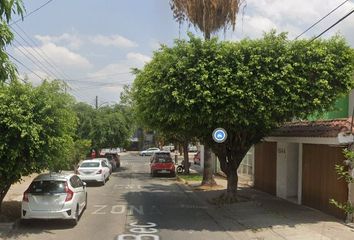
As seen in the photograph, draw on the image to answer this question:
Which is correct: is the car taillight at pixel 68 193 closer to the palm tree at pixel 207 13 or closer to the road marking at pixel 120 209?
the road marking at pixel 120 209

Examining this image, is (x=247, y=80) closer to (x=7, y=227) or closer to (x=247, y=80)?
(x=247, y=80)

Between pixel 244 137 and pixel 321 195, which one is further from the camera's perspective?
pixel 244 137

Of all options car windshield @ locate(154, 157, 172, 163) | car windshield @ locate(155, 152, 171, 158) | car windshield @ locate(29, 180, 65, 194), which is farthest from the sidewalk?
car windshield @ locate(155, 152, 171, 158)

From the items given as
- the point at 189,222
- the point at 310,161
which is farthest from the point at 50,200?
the point at 310,161

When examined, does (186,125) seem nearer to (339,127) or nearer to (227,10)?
(339,127)

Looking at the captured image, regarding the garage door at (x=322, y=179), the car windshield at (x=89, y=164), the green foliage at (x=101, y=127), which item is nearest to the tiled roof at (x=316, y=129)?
the garage door at (x=322, y=179)

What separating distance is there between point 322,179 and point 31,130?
31.4 feet

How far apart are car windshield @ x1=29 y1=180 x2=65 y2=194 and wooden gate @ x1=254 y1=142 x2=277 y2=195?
37.2 ft

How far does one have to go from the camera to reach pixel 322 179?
56.9 ft

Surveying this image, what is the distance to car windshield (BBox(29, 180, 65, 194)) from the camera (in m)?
A: 15.4

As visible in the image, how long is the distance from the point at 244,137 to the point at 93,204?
696cm

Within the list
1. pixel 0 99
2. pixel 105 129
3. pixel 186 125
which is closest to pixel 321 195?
pixel 186 125

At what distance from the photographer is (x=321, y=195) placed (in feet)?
57.3

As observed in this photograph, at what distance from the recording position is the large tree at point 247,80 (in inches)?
634
